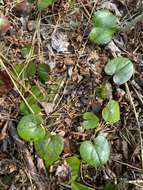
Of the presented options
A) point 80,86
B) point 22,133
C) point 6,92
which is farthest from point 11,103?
point 80,86

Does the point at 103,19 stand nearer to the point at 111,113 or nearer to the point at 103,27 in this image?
the point at 103,27

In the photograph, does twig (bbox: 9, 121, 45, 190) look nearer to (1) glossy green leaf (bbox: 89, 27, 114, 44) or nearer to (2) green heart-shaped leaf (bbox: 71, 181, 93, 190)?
(2) green heart-shaped leaf (bbox: 71, 181, 93, 190)

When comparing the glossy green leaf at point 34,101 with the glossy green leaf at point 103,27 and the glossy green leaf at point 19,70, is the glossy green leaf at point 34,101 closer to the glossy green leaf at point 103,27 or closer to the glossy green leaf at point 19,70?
the glossy green leaf at point 19,70

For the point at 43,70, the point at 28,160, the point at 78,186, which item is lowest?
the point at 78,186

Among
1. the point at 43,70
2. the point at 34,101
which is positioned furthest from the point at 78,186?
the point at 43,70

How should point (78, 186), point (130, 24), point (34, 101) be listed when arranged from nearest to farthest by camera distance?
point (78, 186), point (34, 101), point (130, 24)

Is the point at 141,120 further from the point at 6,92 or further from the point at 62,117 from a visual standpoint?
the point at 6,92
